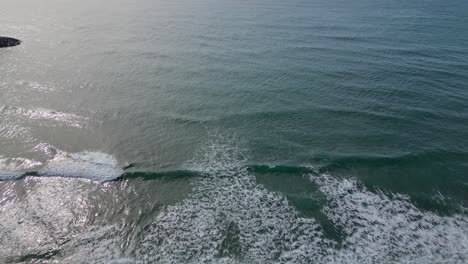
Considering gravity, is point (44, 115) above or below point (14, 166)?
above

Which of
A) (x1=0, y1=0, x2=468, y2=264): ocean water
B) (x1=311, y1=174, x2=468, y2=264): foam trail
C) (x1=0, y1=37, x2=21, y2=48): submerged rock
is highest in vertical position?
(x1=0, y1=37, x2=21, y2=48): submerged rock

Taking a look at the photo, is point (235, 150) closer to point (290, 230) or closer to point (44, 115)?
point (290, 230)

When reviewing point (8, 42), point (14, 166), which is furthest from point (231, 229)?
point (8, 42)

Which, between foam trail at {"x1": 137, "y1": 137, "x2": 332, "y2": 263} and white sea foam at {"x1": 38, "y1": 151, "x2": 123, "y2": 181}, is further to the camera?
white sea foam at {"x1": 38, "y1": 151, "x2": 123, "y2": 181}

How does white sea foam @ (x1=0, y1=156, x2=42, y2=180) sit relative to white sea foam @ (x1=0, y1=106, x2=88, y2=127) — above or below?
below

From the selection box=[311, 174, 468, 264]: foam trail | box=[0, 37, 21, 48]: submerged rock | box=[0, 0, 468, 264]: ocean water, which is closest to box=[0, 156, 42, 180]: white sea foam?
box=[0, 0, 468, 264]: ocean water

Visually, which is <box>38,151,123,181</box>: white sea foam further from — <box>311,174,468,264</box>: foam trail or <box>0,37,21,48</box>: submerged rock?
<box>0,37,21,48</box>: submerged rock
